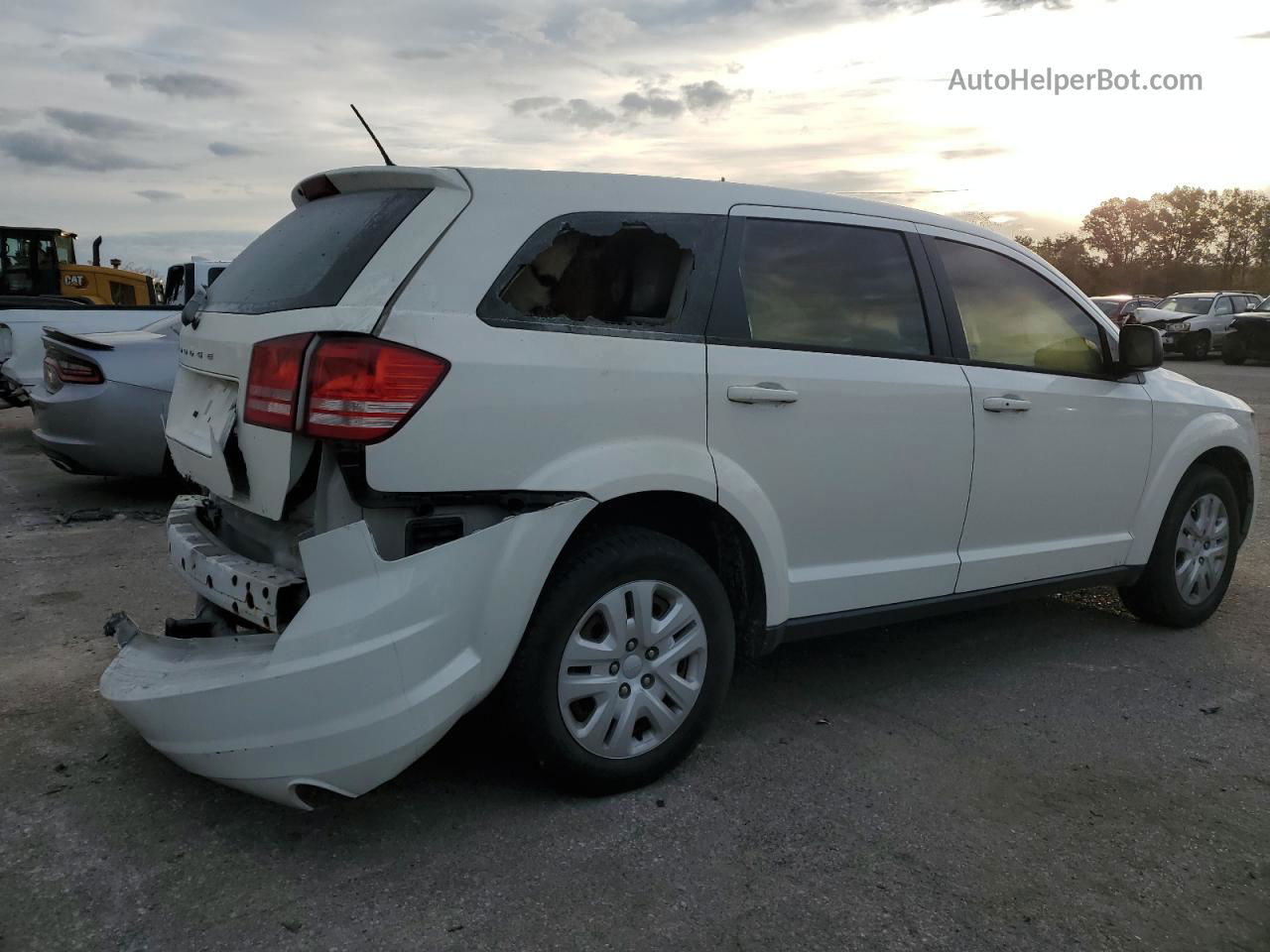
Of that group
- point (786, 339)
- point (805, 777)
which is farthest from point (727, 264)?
point (805, 777)

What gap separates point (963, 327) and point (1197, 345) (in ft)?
89.6

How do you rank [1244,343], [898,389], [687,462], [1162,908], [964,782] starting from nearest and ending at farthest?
1. [1162,908]
2. [687,462]
3. [964,782]
4. [898,389]
5. [1244,343]

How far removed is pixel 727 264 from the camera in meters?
3.37

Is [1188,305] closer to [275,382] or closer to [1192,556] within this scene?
[1192,556]

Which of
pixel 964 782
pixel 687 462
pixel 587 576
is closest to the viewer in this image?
pixel 587 576

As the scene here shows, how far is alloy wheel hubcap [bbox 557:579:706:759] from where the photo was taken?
3.00 m

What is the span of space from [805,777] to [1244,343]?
26.0 m

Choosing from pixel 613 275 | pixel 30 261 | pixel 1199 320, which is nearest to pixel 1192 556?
pixel 613 275

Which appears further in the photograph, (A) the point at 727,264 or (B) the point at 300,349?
(A) the point at 727,264

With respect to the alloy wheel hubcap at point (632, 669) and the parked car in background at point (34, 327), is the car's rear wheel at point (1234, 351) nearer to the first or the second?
the parked car in background at point (34, 327)

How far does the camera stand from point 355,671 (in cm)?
263

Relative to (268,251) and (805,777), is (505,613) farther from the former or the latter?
(268,251)

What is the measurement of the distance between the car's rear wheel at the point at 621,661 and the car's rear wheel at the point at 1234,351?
26171 millimetres

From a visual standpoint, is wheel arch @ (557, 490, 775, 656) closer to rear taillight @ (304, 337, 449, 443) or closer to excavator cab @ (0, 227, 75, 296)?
rear taillight @ (304, 337, 449, 443)
